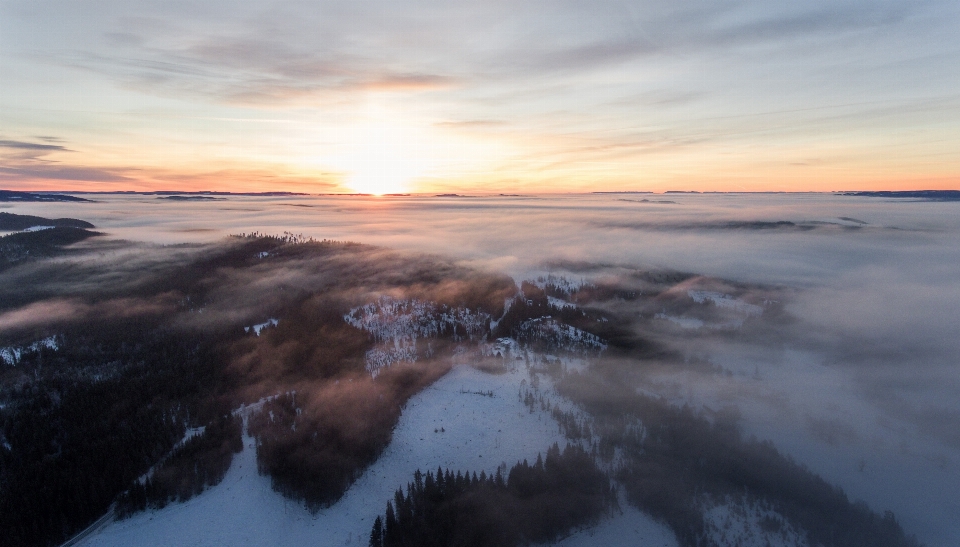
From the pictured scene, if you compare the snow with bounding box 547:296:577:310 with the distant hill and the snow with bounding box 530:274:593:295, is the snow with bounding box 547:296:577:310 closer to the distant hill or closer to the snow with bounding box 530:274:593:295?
the snow with bounding box 530:274:593:295

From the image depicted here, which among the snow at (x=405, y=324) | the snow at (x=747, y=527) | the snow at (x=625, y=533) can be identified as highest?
the snow at (x=405, y=324)

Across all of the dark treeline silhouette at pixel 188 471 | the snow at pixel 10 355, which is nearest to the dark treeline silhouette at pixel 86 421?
the snow at pixel 10 355

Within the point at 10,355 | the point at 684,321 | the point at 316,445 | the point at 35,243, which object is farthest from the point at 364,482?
the point at 35,243

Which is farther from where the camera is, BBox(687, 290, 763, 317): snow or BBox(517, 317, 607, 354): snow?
BBox(687, 290, 763, 317): snow

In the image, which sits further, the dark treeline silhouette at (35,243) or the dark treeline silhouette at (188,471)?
the dark treeline silhouette at (35,243)

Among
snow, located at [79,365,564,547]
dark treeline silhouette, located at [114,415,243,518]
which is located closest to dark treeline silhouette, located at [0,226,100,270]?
dark treeline silhouette, located at [114,415,243,518]

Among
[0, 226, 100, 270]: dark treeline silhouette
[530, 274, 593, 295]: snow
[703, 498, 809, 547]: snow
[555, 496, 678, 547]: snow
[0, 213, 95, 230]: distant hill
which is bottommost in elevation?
[703, 498, 809, 547]: snow

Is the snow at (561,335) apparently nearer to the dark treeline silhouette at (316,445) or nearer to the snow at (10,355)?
the dark treeline silhouette at (316,445)
